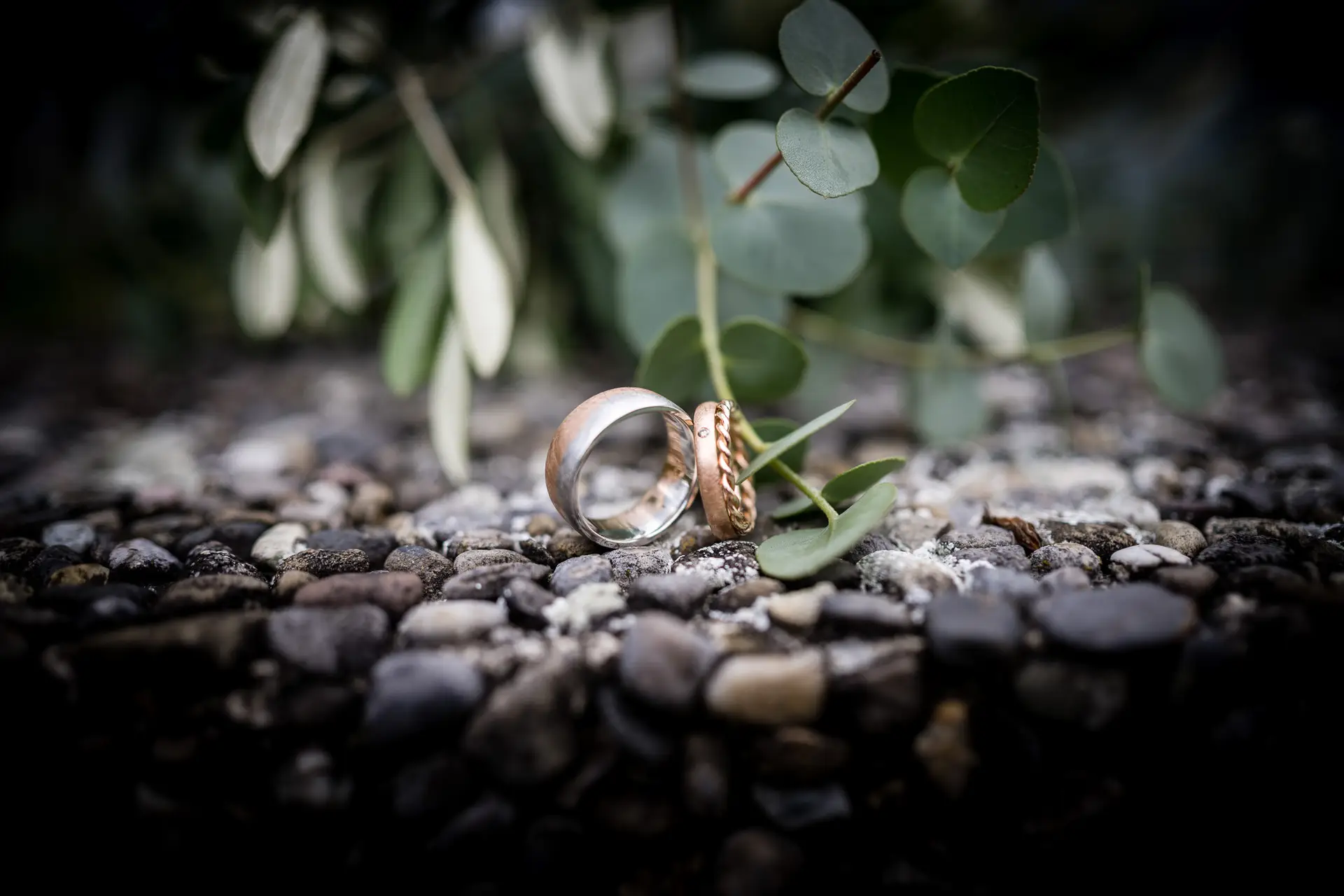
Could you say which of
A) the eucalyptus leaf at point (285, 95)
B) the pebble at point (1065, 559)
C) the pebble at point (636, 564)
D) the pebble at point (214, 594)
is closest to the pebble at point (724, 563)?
the pebble at point (636, 564)

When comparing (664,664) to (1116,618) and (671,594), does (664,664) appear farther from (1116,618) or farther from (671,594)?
(1116,618)

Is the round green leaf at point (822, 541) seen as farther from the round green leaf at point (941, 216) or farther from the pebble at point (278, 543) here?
the pebble at point (278, 543)

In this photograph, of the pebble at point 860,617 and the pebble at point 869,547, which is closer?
the pebble at point 860,617

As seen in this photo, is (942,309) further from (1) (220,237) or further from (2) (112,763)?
(1) (220,237)

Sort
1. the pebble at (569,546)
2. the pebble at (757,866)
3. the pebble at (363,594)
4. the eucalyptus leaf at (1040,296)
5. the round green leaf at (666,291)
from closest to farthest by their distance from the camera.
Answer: the pebble at (757,866) < the pebble at (363,594) < the pebble at (569,546) < the round green leaf at (666,291) < the eucalyptus leaf at (1040,296)

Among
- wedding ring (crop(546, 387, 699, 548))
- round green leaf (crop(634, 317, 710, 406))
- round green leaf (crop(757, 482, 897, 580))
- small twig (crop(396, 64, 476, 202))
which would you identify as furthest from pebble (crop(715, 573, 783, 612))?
small twig (crop(396, 64, 476, 202))

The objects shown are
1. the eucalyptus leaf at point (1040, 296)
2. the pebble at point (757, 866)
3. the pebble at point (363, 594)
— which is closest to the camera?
the pebble at point (757, 866)

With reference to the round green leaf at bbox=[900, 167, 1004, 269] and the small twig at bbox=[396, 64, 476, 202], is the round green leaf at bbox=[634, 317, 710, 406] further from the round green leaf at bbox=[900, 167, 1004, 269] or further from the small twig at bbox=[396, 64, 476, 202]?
the small twig at bbox=[396, 64, 476, 202]
